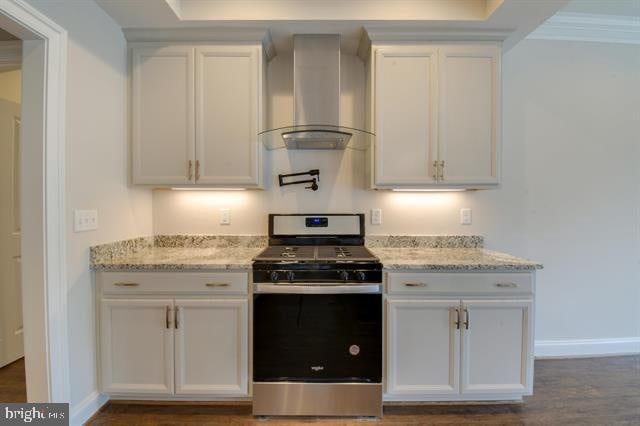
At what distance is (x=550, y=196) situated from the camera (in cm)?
252

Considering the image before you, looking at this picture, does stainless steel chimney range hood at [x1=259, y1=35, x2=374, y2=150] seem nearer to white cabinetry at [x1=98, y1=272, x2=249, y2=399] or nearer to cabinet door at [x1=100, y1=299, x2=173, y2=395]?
white cabinetry at [x1=98, y1=272, x2=249, y2=399]

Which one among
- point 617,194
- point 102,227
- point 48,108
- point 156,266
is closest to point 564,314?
point 617,194

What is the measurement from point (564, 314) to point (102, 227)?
3.59 metres

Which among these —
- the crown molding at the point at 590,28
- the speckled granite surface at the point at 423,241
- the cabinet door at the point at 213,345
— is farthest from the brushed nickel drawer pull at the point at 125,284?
the crown molding at the point at 590,28

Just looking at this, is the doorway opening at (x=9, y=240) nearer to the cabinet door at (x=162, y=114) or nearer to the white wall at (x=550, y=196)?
the cabinet door at (x=162, y=114)

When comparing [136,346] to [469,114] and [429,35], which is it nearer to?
[469,114]

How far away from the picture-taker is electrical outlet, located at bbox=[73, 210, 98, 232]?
168cm

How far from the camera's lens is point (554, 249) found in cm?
254

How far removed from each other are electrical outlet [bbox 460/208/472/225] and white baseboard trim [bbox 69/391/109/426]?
2.80 metres

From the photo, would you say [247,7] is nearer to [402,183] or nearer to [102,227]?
[402,183]

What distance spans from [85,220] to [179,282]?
Answer: 2.10ft

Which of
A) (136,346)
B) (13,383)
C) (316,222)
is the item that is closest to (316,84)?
(316,222)

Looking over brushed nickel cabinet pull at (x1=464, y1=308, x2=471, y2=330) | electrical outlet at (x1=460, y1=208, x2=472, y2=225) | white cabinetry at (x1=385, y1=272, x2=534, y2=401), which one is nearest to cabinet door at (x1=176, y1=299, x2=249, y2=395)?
white cabinetry at (x1=385, y1=272, x2=534, y2=401)

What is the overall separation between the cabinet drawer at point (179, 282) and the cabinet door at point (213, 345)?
7 cm
